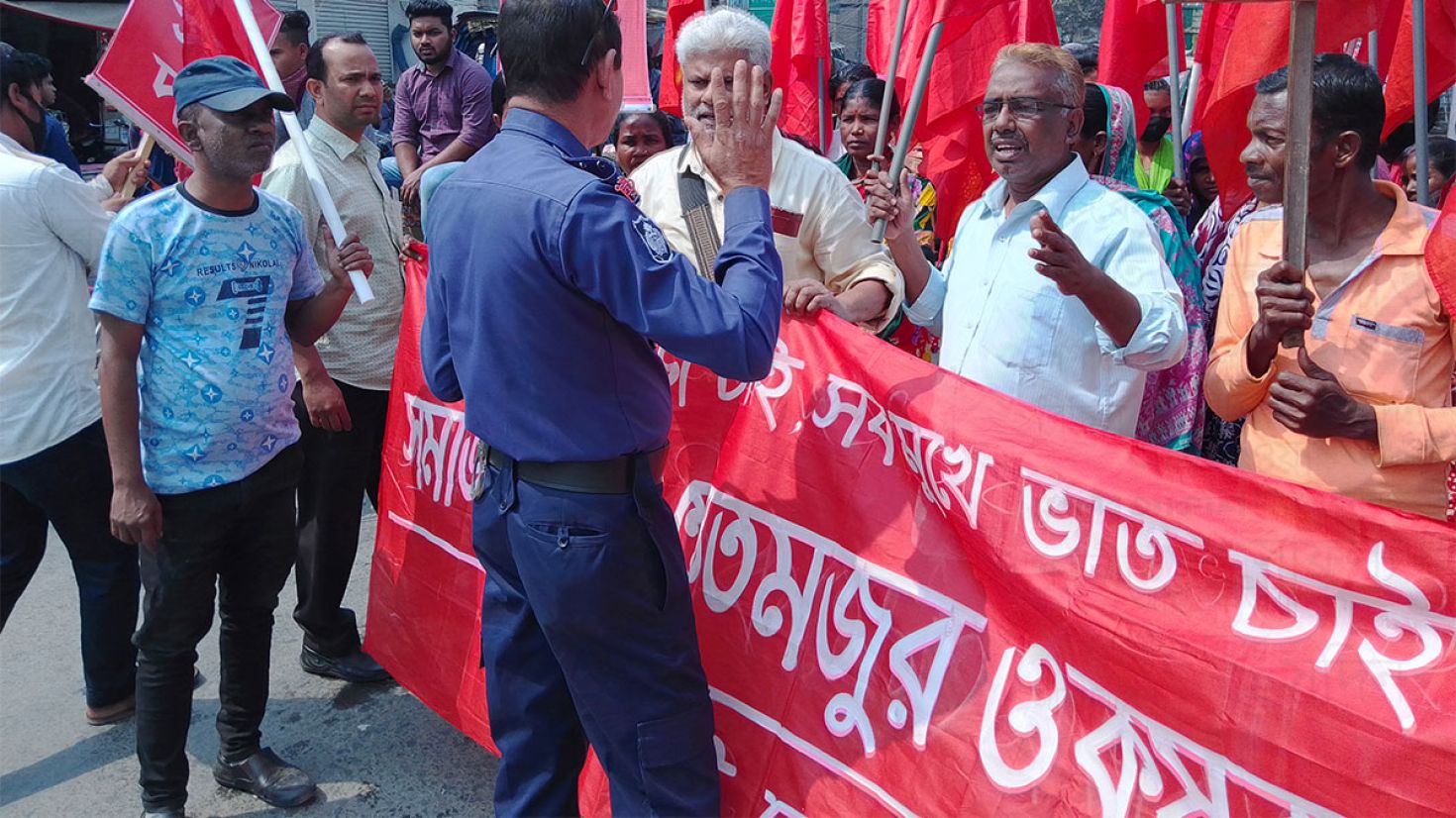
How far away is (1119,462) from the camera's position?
6.39ft

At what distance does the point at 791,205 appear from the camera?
283 centimetres

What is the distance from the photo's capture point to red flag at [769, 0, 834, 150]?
532cm

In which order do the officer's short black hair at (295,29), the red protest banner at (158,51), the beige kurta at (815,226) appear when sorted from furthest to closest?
the officer's short black hair at (295,29) → the red protest banner at (158,51) → the beige kurta at (815,226)

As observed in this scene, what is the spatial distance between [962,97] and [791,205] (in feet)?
5.13

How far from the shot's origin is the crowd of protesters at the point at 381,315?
2.15m

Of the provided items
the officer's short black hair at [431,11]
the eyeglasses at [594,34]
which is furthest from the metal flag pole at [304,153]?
the officer's short black hair at [431,11]

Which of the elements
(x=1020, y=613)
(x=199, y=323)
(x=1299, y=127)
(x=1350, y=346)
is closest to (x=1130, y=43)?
(x=1350, y=346)

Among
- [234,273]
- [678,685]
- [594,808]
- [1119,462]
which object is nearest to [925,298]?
[1119,462]

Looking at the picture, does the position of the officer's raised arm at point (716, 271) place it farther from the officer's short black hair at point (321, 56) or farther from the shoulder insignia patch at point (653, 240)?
the officer's short black hair at point (321, 56)

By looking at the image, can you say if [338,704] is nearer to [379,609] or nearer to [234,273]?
[379,609]

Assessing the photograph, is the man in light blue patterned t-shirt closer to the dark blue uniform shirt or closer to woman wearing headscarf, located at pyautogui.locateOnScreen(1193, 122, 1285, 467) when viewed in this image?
the dark blue uniform shirt

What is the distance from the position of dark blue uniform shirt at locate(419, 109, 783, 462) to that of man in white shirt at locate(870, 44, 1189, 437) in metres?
0.82

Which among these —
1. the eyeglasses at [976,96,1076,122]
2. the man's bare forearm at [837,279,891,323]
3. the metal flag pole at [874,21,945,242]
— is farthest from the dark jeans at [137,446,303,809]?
the eyeglasses at [976,96,1076,122]

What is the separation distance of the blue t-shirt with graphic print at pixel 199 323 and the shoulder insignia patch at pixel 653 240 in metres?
1.39
